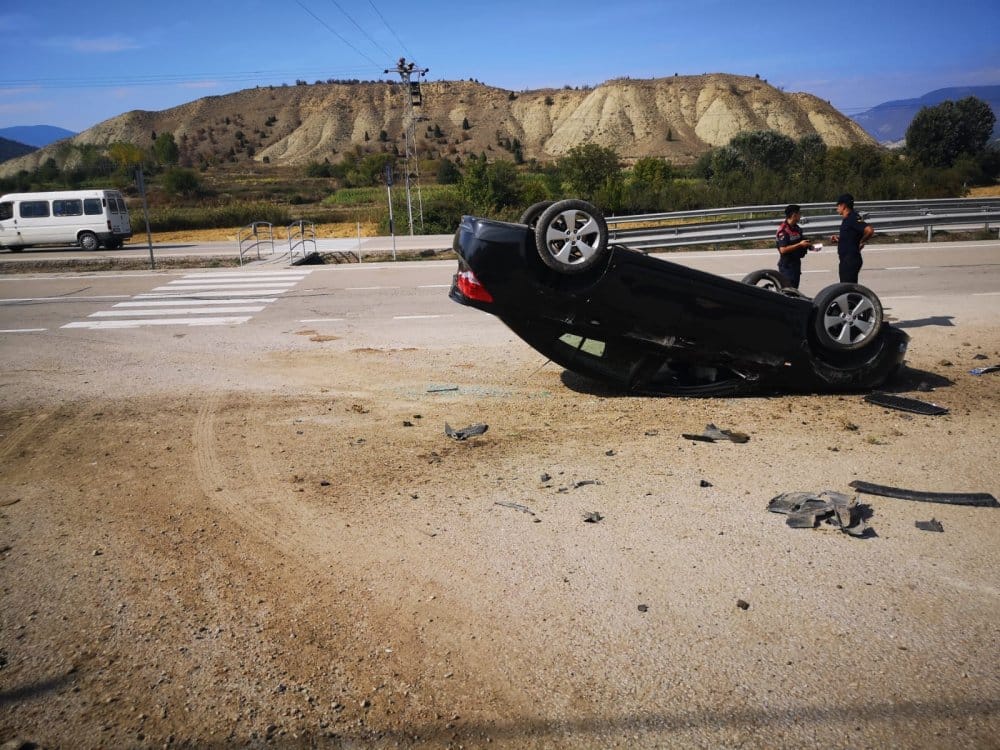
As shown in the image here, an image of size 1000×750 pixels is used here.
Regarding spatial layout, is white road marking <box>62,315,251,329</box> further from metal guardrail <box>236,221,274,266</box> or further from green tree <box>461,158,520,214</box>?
green tree <box>461,158,520,214</box>

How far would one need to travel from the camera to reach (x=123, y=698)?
3.10m

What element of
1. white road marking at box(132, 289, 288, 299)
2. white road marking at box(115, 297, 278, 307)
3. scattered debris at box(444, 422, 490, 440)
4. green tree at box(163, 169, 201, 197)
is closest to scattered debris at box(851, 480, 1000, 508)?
scattered debris at box(444, 422, 490, 440)

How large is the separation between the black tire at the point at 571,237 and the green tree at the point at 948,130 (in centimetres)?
6476

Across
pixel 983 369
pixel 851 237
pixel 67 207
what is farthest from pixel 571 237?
pixel 67 207

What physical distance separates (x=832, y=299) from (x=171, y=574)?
Result: 6.04 m

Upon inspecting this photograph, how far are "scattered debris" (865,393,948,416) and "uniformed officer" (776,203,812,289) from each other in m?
2.72

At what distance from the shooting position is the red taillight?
21.5ft

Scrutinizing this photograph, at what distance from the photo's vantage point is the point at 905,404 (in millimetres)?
6805

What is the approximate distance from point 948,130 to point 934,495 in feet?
226

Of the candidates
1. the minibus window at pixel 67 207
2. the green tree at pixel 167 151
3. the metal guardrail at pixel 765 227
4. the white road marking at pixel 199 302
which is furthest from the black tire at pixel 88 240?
the green tree at pixel 167 151

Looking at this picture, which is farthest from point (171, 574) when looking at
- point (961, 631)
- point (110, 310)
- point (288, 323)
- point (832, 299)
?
point (110, 310)

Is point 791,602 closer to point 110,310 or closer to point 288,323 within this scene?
point 288,323

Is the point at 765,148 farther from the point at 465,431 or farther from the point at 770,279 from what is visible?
the point at 465,431

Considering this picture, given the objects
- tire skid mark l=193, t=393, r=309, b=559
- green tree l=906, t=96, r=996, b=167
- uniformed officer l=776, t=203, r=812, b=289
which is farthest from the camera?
green tree l=906, t=96, r=996, b=167
